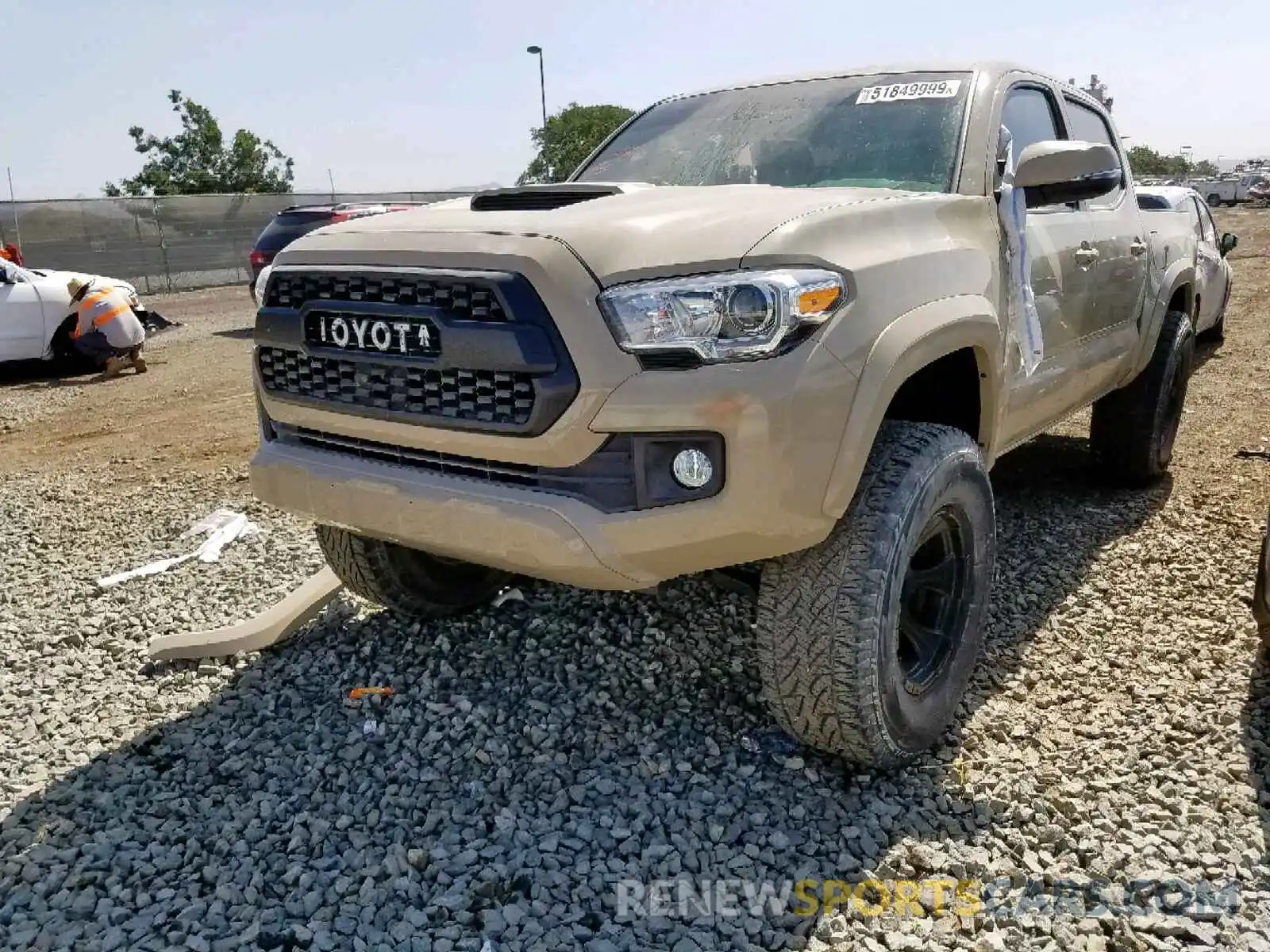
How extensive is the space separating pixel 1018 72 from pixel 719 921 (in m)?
3.09

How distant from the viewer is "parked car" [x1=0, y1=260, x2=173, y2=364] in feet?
32.9

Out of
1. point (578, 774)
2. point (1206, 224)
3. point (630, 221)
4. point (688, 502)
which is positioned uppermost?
point (630, 221)

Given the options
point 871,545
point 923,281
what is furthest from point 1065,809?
point 923,281

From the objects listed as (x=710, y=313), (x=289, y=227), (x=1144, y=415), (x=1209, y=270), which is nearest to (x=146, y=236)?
(x=289, y=227)

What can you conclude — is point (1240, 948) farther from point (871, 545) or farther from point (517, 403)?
point (517, 403)

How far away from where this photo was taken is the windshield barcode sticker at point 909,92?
11.2ft

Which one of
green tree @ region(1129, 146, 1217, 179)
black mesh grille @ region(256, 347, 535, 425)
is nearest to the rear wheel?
black mesh grille @ region(256, 347, 535, 425)

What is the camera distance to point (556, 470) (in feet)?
7.91

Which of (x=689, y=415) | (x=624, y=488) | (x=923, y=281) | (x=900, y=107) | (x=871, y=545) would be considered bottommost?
(x=871, y=545)

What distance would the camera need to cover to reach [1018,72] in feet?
12.3

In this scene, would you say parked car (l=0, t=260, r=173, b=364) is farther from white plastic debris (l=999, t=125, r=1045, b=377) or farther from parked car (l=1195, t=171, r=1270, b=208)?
parked car (l=1195, t=171, r=1270, b=208)

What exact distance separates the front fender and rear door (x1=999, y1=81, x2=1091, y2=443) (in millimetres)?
410

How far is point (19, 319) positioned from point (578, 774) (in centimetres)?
953

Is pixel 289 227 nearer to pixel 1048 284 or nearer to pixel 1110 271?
pixel 1110 271
